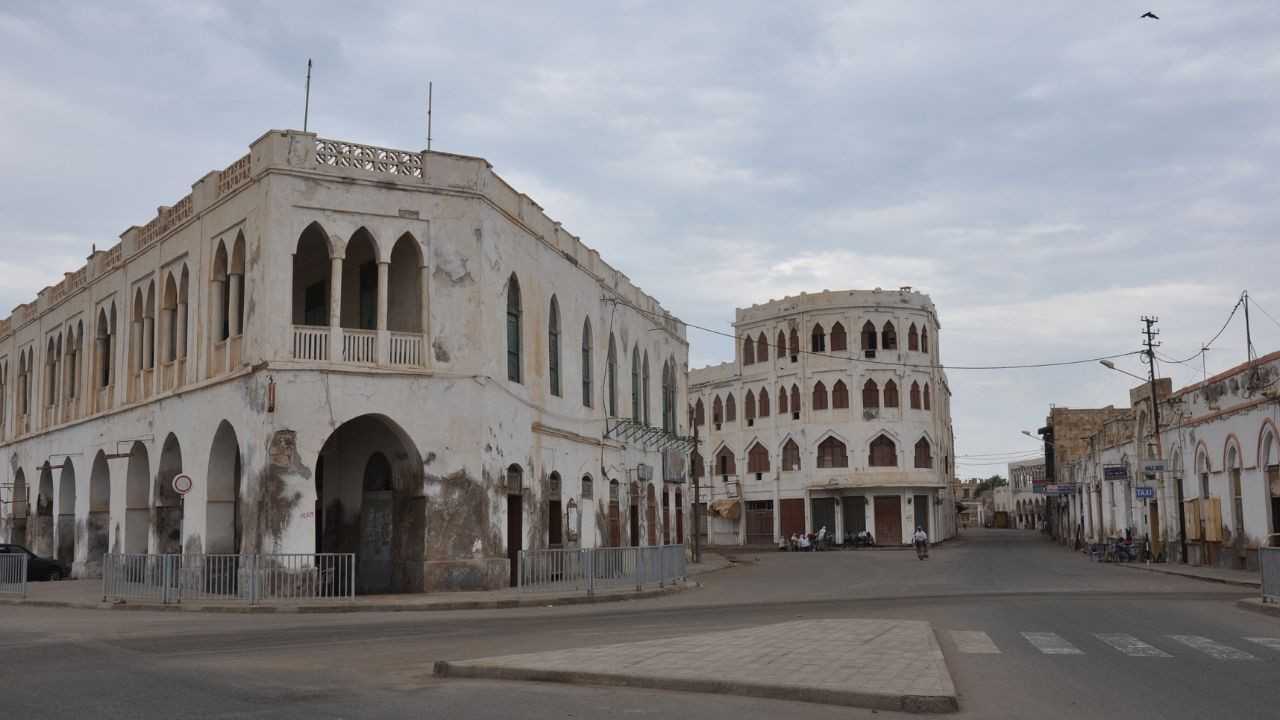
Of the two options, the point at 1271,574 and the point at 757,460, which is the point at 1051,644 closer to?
the point at 1271,574

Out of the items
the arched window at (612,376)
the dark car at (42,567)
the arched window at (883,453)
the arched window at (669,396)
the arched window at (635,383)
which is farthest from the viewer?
the arched window at (883,453)

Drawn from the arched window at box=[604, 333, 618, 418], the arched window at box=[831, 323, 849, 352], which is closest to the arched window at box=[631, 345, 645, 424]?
the arched window at box=[604, 333, 618, 418]

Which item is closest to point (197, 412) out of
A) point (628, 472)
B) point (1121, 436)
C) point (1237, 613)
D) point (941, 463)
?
point (628, 472)

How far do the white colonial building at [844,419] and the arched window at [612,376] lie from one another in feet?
75.4

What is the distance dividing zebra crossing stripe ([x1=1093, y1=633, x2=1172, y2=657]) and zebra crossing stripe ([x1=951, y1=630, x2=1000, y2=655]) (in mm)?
1353

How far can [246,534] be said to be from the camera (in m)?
22.8

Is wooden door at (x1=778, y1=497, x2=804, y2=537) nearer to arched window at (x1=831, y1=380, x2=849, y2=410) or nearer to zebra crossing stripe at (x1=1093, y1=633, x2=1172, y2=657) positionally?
arched window at (x1=831, y1=380, x2=849, y2=410)

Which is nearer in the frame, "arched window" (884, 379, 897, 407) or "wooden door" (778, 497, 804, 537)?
"arched window" (884, 379, 897, 407)

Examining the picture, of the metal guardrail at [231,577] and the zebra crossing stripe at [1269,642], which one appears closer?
the zebra crossing stripe at [1269,642]

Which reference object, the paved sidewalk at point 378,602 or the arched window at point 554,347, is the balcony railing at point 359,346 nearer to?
the paved sidewalk at point 378,602

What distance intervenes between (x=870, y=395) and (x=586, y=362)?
30607mm

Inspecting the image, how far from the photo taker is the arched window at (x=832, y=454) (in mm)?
60312

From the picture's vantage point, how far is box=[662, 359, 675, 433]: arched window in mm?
42375

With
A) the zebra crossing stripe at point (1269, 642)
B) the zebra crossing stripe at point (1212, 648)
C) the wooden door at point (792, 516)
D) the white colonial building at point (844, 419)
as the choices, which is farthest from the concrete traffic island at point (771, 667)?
the wooden door at point (792, 516)
